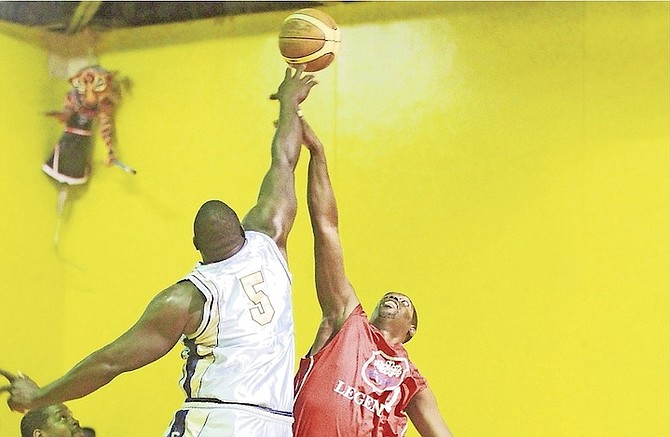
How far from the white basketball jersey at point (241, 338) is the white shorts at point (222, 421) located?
3 centimetres

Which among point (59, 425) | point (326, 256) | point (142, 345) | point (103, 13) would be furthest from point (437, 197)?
point (142, 345)

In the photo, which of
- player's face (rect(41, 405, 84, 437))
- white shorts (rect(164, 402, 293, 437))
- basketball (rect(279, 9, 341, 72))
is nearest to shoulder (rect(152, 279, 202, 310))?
white shorts (rect(164, 402, 293, 437))

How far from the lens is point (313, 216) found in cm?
477

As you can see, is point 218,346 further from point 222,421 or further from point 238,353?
point 222,421

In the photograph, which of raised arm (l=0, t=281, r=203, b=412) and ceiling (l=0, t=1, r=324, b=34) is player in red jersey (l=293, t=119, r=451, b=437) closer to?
raised arm (l=0, t=281, r=203, b=412)

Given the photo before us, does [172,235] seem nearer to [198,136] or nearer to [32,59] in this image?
[198,136]

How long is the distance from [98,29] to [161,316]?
485 centimetres

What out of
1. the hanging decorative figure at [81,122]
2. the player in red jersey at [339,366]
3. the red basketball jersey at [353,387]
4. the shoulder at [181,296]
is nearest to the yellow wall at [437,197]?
the hanging decorative figure at [81,122]

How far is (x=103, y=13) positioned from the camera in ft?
26.0

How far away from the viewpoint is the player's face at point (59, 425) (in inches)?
204

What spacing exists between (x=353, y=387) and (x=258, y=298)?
1.00 metres

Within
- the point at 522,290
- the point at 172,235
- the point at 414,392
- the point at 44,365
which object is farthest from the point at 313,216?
the point at 44,365

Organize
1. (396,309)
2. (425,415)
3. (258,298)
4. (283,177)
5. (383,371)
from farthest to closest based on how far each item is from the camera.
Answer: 1. (396,309)
2. (425,415)
3. (383,371)
4. (283,177)
5. (258,298)

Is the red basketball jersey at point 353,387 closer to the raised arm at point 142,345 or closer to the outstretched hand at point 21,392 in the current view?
the raised arm at point 142,345
